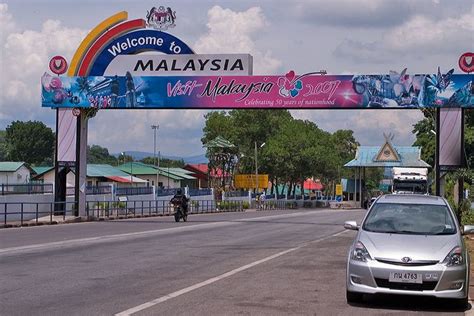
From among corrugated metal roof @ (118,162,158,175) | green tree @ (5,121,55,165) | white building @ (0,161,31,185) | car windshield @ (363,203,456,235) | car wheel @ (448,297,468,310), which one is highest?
green tree @ (5,121,55,165)

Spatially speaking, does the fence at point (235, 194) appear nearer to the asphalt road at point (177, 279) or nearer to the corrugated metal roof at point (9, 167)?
the corrugated metal roof at point (9, 167)

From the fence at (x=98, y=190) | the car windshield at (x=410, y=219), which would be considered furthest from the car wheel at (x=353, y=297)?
the fence at (x=98, y=190)

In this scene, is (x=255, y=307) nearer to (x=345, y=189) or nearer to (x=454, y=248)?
(x=454, y=248)

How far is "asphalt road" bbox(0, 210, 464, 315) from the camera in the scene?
10180 mm

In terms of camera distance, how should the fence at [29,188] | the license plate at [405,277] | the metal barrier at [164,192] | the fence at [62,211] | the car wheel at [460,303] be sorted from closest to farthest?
the license plate at [405,277] → the car wheel at [460,303] → the fence at [62,211] → the fence at [29,188] → the metal barrier at [164,192]

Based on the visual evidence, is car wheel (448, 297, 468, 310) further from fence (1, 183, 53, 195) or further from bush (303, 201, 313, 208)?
bush (303, 201, 313, 208)

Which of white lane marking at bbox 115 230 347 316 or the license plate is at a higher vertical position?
the license plate

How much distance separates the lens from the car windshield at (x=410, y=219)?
11070 millimetres

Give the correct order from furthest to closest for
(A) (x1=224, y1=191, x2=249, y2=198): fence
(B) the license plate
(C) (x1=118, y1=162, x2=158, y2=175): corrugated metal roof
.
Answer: (C) (x1=118, y1=162, x2=158, y2=175): corrugated metal roof → (A) (x1=224, y1=191, x2=249, y2=198): fence → (B) the license plate

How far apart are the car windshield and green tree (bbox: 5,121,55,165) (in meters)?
114

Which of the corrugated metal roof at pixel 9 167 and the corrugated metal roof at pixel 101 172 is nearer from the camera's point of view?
the corrugated metal roof at pixel 9 167

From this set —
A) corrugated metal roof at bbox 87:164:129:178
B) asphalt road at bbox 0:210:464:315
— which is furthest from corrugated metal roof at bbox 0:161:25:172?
asphalt road at bbox 0:210:464:315

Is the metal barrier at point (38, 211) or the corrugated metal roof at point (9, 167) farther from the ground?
the corrugated metal roof at point (9, 167)

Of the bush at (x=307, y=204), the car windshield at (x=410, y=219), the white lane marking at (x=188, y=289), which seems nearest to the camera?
the white lane marking at (x=188, y=289)
